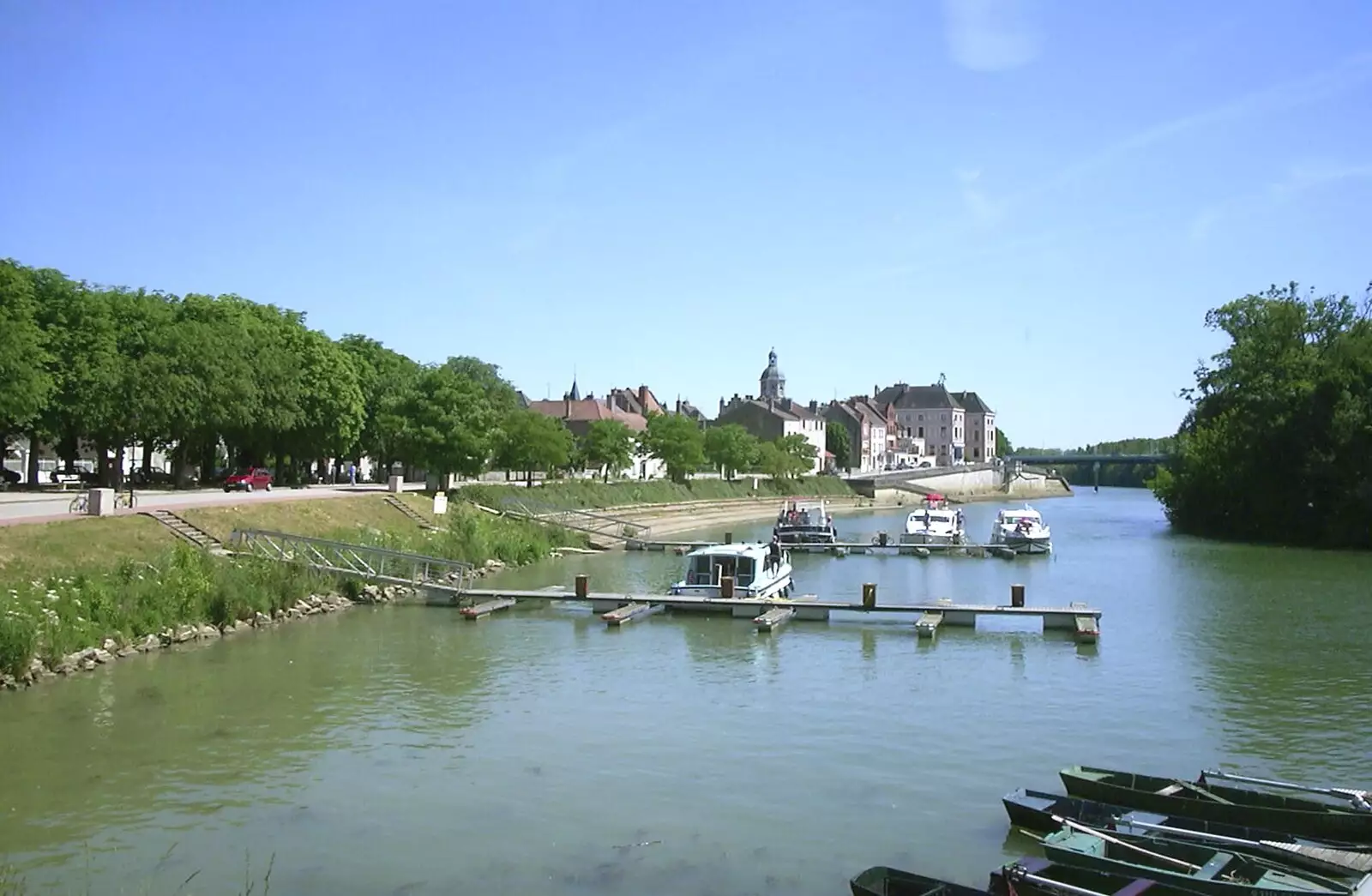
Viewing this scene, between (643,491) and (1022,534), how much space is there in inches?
1355

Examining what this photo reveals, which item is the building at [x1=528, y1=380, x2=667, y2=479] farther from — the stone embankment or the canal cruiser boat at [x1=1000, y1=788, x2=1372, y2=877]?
the canal cruiser boat at [x1=1000, y1=788, x2=1372, y2=877]

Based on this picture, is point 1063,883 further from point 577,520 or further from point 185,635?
point 577,520

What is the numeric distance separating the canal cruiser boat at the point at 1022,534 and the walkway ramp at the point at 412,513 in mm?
29398

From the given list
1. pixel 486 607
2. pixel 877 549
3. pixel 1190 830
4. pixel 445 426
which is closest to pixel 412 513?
pixel 445 426

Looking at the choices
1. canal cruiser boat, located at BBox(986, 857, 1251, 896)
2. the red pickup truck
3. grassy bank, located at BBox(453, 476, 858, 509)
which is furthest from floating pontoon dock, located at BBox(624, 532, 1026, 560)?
canal cruiser boat, located at BBox(986, 857, 1251, 896)

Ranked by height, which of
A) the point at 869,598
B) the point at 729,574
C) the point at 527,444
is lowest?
the point at 869,598

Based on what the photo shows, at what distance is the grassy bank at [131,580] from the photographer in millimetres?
25906

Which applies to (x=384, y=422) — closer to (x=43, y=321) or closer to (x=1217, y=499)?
(x=43, y=321)

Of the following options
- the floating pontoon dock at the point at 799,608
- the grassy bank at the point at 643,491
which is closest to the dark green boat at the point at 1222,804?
the floating pontoon dock at the point at 799,608

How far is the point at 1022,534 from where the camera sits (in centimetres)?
6406

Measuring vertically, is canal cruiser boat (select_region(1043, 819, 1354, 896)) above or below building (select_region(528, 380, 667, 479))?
below

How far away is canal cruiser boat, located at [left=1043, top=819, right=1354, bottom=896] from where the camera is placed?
12633 millimetres

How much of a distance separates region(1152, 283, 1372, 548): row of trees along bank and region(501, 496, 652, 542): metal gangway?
36.0 m

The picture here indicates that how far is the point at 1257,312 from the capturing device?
268ft
